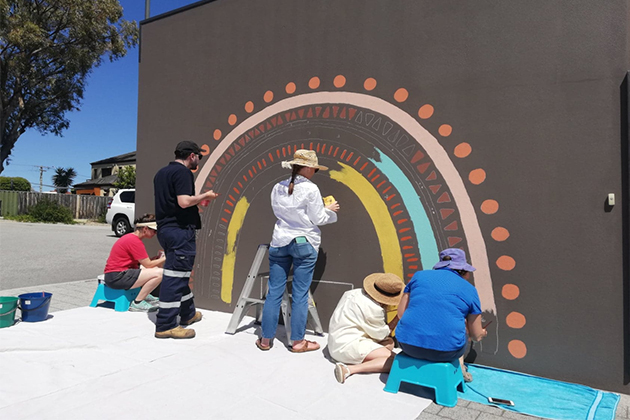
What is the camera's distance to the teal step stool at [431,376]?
8.30 ft

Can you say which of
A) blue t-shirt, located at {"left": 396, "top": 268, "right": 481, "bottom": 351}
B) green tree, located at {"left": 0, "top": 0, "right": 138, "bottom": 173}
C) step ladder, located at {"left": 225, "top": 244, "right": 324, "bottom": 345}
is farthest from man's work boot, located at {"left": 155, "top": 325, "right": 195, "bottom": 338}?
green tree, located at {"left": 0, "top": 0, "right": 138, "bottom": 173}

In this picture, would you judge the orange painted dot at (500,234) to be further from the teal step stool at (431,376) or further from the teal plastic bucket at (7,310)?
the teal plastic bucket at (7,310)

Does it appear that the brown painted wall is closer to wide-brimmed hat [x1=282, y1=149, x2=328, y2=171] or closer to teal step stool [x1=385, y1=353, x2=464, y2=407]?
wide-brimmed hat [x1=282, y1=149, x2=328, y2=171]

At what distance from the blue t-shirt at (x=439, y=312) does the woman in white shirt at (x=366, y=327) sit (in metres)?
0.36

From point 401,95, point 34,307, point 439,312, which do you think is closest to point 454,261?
point 439,312

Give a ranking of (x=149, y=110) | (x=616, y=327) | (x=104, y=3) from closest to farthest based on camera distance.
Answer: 1. (x=616, y=327)
2. (x=149, y=110)
3. (x=104, y=3)

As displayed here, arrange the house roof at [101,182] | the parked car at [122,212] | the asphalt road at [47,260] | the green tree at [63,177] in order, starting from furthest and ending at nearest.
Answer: the green tree at [63,177] < the house roof at [101,182] < the parked car at [122,212] < the asphalt road at [47,260]

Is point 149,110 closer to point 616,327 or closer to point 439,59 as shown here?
point 439,59

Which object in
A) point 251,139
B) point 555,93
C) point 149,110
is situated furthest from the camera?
point 149,110

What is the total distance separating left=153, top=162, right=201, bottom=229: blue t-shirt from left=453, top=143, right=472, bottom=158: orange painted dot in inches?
87.1

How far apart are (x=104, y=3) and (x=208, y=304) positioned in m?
21.5

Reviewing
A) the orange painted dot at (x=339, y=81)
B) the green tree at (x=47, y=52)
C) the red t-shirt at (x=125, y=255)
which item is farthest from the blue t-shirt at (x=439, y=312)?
the green tree at (x=47, y=52)

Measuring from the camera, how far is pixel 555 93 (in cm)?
306

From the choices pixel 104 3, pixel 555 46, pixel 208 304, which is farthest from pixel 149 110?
pixel 104 3
